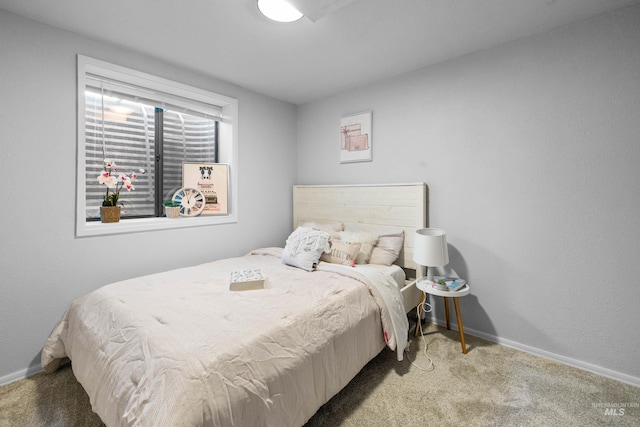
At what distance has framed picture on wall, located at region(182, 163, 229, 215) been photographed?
3.04 meters

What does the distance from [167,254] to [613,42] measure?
375cm

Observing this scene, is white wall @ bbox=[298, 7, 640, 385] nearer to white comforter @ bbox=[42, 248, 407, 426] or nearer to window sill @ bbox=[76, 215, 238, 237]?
white comforter @ bbox=[42, 248, 407, 426]

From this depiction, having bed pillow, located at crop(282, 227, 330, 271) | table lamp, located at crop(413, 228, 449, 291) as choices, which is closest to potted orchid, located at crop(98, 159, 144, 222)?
bed pillow, located at crop(282, 227, 330, 271)

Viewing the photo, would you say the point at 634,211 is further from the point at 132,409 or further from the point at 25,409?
the point at 25,409

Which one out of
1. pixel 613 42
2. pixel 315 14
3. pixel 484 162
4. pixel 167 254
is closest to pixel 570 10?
pixel 613 42

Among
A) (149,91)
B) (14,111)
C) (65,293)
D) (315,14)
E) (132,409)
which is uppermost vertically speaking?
(315,14)

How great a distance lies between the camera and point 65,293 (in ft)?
6.95

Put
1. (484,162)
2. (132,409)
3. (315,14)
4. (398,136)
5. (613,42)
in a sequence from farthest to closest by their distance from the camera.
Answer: (398,136)
(484,162)
(613,42)
(315,14)
(132,409)

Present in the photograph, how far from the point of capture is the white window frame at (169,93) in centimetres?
215

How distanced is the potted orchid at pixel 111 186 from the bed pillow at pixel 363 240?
1.97 m

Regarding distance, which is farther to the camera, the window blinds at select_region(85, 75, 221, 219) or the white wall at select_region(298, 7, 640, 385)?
the window blinds at select_region(85, 75, 221, 219)

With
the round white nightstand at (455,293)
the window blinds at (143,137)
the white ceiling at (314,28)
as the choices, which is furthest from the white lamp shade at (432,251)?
the window blinds at (143,137)

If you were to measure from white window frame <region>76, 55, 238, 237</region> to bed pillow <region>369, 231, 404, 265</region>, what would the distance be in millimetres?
1555

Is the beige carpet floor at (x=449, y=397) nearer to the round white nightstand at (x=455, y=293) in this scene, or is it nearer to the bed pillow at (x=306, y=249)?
the round white nightstand at (x=455, y=293)
